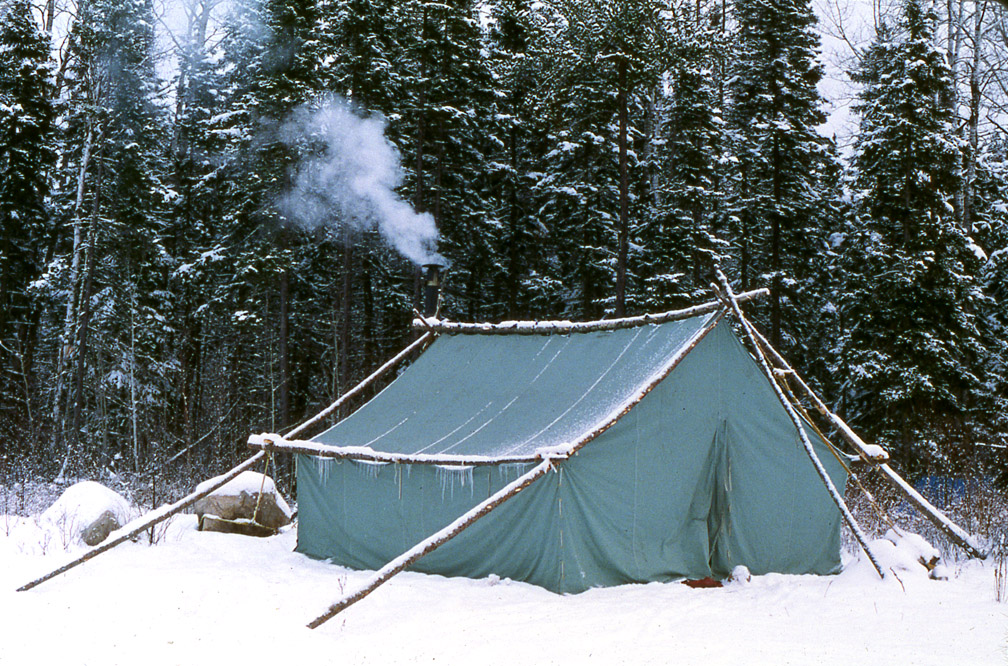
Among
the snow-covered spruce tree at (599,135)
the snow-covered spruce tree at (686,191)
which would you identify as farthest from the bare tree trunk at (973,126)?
the snow-covered spruce tree at (599,135)

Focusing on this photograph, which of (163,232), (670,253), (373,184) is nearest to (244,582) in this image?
(373,184)

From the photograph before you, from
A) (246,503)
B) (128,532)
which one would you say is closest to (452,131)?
(246,503)

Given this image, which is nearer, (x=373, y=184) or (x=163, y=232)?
(x=373, y=184)

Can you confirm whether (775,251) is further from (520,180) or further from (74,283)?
(74,283)

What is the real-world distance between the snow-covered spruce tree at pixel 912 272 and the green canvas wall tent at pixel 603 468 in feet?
33.8

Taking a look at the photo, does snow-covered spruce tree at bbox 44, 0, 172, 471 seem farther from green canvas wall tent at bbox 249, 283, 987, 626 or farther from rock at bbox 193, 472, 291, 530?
green canvas wall tent at bbox 249, 283, 987, 626

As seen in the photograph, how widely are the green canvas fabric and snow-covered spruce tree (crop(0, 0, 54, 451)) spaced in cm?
1692

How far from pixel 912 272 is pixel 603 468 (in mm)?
13539

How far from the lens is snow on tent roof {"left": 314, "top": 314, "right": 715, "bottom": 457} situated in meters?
9.27

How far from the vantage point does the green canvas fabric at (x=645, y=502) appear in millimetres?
8523

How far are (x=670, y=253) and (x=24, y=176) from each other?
652 inches

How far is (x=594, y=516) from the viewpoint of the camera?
854 centimetres

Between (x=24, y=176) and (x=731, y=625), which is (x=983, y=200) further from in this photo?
(x=24, y=176)

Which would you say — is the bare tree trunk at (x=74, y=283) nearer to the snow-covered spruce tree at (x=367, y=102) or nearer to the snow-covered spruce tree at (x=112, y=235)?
the snow-covered spruce tree at (x=112, y=235)
